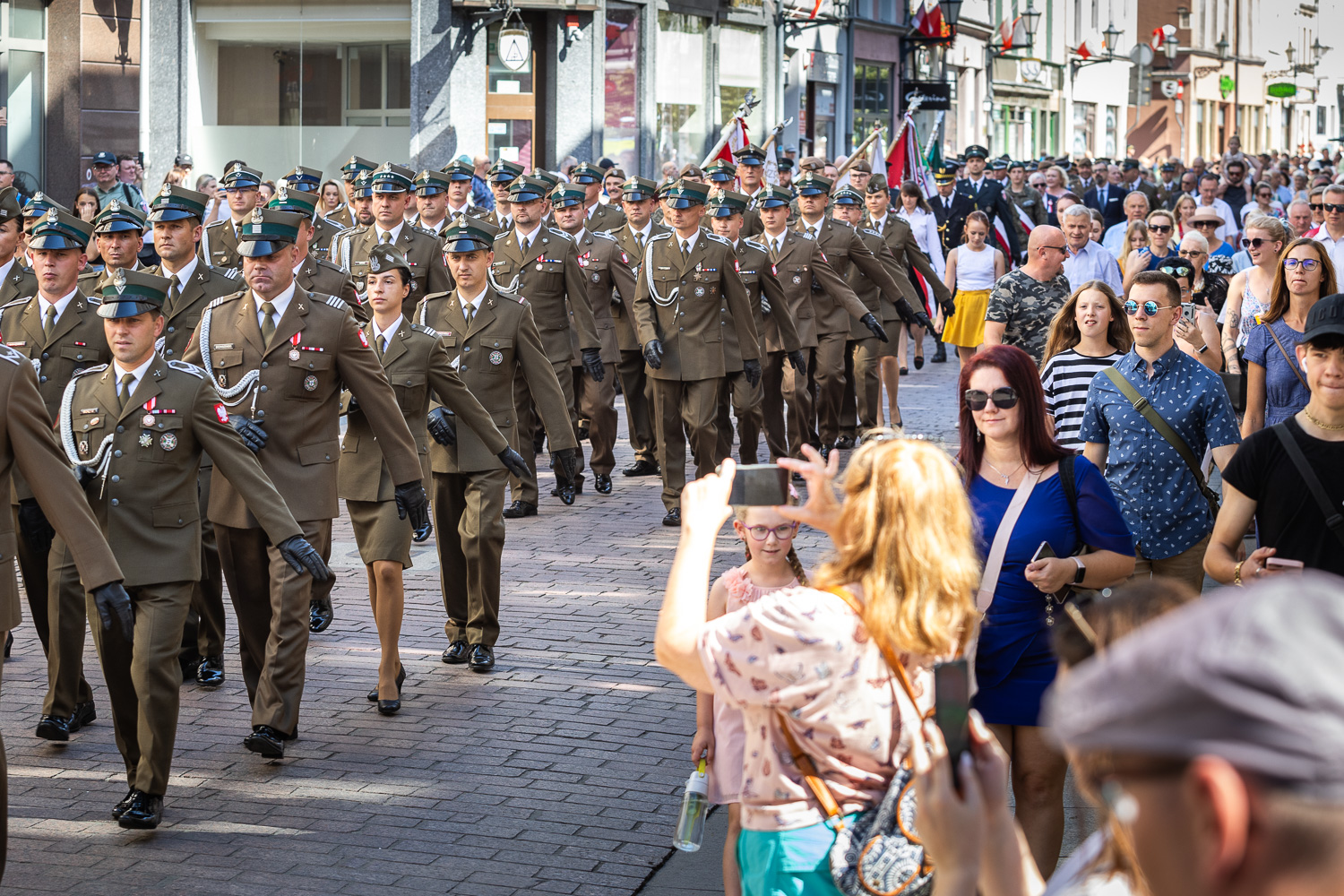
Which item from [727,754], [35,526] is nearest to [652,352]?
[35,526]

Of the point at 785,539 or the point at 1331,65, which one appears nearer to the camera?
the point at 785,539

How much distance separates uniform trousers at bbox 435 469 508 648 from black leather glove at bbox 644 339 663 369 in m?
3.58

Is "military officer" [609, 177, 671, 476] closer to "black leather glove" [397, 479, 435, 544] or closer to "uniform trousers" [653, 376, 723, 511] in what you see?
"uniform trousers" [653, 376, 723, 511]

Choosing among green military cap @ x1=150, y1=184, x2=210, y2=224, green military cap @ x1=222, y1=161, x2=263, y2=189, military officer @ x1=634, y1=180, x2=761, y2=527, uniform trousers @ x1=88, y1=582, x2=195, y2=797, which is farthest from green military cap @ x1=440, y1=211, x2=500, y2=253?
green military cap @ x1=222, y1=161, x2=263, y2=189

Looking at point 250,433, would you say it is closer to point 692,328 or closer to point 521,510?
point 521,510

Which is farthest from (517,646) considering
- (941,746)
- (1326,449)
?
(941,746)

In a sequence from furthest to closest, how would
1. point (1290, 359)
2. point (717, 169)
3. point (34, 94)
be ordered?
point (34, 94), point (717, 169), point (1290, 359)

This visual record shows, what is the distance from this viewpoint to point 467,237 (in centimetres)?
886

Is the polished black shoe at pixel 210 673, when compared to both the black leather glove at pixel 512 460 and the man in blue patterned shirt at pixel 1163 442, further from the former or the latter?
the man in blue patterned shirt at pixel 1163 442

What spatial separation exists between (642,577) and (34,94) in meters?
16.4

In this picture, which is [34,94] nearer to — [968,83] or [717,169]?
[717,169]

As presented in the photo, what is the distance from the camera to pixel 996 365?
493 centimetres

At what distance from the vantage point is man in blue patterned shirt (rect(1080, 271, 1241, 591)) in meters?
5.95

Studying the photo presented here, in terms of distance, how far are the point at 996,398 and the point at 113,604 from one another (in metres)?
2.91
